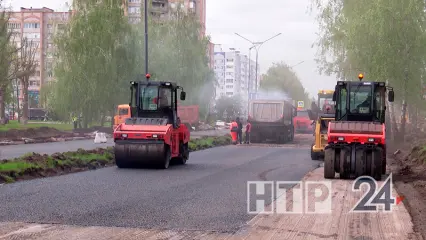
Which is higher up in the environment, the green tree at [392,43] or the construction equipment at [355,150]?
the green tree at [392,43]

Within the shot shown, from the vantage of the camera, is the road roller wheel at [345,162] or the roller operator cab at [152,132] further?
the roller operator cab at [152,132]

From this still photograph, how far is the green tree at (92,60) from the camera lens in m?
46.4

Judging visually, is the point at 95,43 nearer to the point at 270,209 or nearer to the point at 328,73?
the point at 328,73

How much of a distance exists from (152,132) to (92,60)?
28363 mm

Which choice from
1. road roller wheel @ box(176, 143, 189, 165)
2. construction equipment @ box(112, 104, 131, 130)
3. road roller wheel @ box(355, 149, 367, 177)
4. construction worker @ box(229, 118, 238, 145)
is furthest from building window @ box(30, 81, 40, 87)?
road roller wheel @ box(355, 149, 367, 177)

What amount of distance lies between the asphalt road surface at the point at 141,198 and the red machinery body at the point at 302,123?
40.8 metres

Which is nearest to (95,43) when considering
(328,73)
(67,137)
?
(67,137)

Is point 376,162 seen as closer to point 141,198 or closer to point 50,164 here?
point 141,198

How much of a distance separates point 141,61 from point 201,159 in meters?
28.7

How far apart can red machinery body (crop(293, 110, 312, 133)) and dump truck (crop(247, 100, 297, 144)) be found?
20.4 metres

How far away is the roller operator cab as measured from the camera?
19.3 meters

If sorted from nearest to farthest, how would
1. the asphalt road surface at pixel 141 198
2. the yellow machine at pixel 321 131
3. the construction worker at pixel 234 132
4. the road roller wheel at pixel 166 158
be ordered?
the asphalt road surface at pixel 141 198, the road roller wheel at pixel 166 158, the yellow machine at pixel 321 131, the construction worker at pixel 234 132

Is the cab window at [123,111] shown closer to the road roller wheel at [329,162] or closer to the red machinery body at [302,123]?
the red machinery body at [302,123]

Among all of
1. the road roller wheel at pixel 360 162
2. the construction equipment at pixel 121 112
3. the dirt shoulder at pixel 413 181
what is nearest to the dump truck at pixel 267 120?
the construction equipment at pixel 121 112
